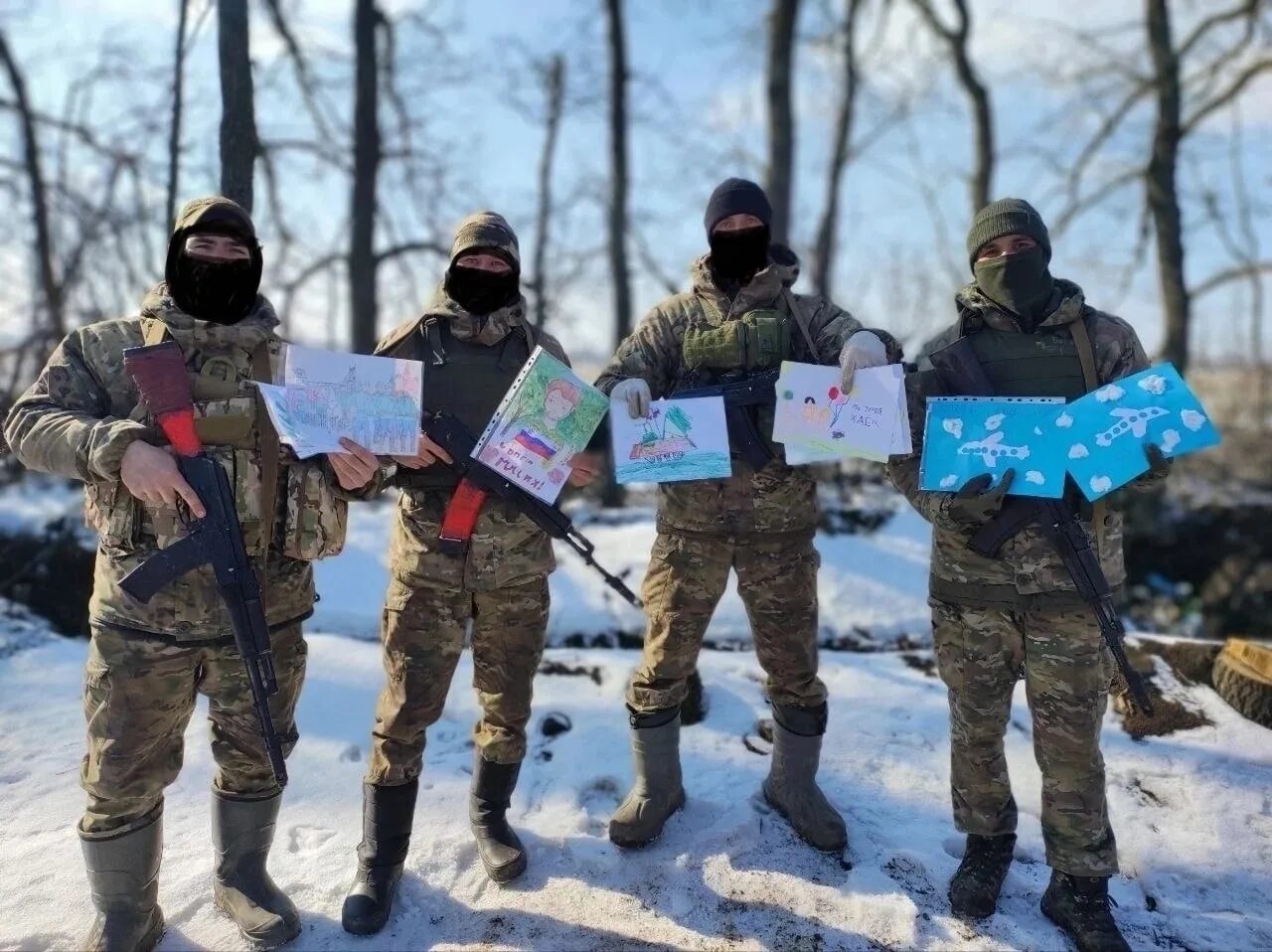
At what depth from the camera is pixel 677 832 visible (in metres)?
3.64

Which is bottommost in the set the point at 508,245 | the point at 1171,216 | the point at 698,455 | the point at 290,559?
the point at 290,559

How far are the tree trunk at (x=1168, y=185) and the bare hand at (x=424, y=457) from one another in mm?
10285

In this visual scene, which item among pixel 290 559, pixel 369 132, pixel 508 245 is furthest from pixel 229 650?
pixel 369 132

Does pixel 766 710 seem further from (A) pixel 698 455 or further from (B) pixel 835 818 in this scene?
(A) pixel 698 455

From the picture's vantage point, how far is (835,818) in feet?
11.6

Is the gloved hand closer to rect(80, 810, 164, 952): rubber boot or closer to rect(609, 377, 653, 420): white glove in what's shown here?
rect(609, 377, 653, 420): white glove

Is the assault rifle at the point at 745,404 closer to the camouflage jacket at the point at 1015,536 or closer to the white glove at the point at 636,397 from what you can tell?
the white glove at the point at 636,397

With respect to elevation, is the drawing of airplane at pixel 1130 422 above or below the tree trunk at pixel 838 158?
below

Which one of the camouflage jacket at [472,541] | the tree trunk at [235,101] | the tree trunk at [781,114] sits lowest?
the camouflage jacket at [472,541]

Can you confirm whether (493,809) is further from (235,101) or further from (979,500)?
(235,101)

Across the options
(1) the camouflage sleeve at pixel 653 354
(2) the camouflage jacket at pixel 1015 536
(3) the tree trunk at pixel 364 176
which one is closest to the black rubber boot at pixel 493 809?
(1) the camouflage sleeve at pixel 653 354

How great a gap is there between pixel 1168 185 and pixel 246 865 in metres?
11.9

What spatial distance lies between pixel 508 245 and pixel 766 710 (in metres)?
3.05

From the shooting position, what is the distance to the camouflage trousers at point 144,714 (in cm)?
268
